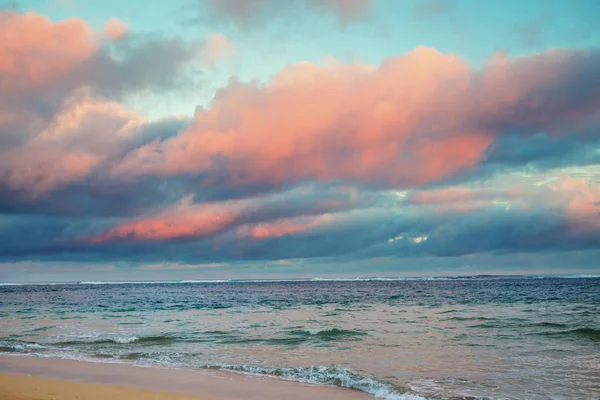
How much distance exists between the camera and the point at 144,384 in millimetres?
13141

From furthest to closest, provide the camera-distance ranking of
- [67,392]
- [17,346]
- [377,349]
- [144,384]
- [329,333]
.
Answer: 1. [329,333]
2. [17,346]
3. [377,349]
4. [144,384]
5. [67,392]

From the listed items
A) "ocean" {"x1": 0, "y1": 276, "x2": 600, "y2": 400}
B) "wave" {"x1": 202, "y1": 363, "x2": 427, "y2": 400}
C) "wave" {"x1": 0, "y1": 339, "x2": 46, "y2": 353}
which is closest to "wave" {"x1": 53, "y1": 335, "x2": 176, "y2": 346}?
"ocean" {"x1": 0, "y1": 276, "x2": 600, "y2": 400}

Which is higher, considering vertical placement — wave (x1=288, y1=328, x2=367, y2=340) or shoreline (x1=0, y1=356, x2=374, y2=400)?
shoreline (x1=0, y1=356, x2=374, y2=400)

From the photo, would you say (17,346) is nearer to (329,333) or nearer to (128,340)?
(128,340)

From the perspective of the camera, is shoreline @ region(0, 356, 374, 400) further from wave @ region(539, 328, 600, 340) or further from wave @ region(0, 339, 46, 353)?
wave @ region(539, 328, 600, 340)

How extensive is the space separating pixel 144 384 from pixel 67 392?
2100 mm

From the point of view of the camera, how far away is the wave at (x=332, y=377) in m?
12.1

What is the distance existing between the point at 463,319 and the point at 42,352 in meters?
24.2

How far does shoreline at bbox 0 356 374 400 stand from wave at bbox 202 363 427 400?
0.44 meters

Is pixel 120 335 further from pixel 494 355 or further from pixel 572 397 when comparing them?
pixel 572 397

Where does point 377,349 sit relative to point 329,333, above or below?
above

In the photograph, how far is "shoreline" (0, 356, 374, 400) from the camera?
11539 millimetres

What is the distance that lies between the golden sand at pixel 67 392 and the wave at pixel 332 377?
416 cm

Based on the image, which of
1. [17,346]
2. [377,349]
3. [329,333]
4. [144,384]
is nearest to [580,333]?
[377,349]
